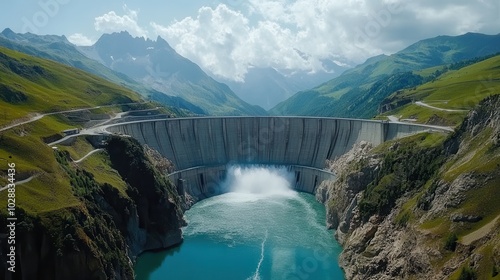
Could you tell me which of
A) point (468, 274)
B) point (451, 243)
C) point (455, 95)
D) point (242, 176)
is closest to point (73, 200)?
point (451, 243)

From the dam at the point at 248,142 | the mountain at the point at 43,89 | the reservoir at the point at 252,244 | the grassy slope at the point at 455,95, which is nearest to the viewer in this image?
the reservoir at the point at 252,244

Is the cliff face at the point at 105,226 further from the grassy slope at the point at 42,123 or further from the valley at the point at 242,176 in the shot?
the grassy slope at the point at 42,123

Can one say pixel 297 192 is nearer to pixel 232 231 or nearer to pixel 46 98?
pixel 232 231

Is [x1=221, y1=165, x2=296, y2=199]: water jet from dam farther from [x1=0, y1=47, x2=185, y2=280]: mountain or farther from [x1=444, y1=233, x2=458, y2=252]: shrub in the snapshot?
[x1=444, y1=233, x2=458, y2=252]: shrub

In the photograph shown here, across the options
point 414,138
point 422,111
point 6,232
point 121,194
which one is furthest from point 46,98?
point 422,111

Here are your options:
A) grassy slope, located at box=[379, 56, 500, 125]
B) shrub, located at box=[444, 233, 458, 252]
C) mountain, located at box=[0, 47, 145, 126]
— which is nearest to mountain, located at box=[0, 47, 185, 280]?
mountain, located at box=[0, 47, 145, 126]

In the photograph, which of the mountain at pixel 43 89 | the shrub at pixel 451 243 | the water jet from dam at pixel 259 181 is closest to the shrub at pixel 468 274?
the shrub at pixel 451 243
